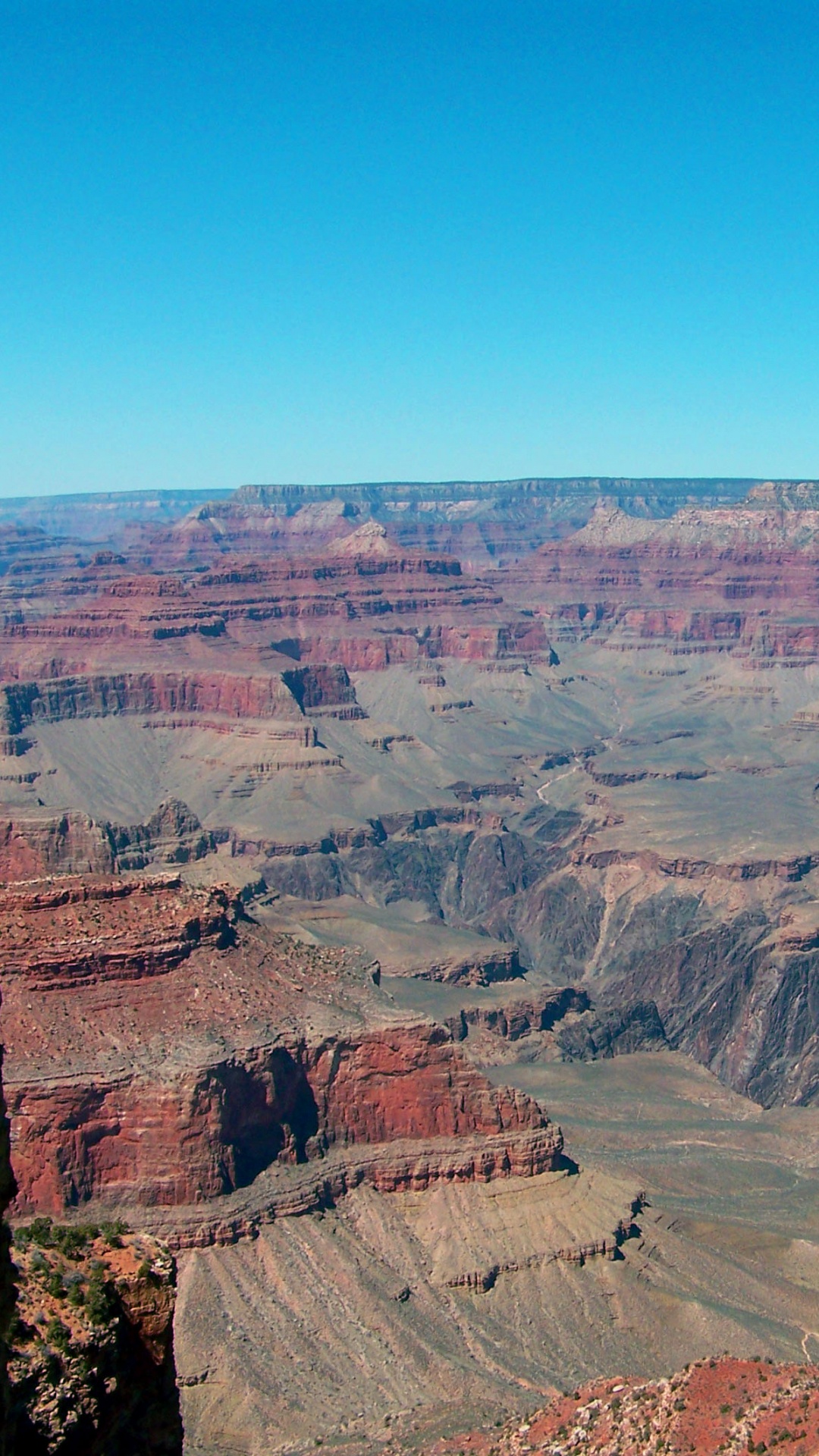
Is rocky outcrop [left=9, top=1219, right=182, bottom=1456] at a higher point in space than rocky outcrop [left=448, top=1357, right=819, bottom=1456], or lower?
higher

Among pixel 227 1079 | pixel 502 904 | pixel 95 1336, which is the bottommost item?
pixel 502 904

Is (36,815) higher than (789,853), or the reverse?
(36,815)

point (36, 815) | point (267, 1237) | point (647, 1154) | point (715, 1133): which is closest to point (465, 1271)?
point (267, 1237)

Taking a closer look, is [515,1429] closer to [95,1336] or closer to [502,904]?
[95,1336]

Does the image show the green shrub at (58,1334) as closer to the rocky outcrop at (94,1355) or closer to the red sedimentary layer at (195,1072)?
the rocky outcrop at (94,1355)

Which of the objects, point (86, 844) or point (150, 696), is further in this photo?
point (150, 696)

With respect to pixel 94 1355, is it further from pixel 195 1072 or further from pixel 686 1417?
pixel 195 1072

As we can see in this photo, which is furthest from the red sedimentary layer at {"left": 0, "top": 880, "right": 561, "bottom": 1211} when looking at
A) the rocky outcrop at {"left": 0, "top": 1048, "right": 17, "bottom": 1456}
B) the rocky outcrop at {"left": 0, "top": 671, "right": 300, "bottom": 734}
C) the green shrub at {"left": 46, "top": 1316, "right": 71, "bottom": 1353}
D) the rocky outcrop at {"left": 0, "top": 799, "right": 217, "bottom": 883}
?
the rocky outcrop at {"left": 0, "top": 671, "right": 300, "bottom": 734}

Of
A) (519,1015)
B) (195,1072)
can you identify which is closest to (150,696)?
(519,1015)

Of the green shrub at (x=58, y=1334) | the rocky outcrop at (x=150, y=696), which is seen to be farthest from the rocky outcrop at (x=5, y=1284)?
the rocky outcrop at (x=150, y=696)

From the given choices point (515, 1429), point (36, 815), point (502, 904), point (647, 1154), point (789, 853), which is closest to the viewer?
point (515, 1429)

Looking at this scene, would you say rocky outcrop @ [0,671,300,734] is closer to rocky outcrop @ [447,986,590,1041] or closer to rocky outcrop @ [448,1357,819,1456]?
rocky outcrop @ [447,986,590,1041]
